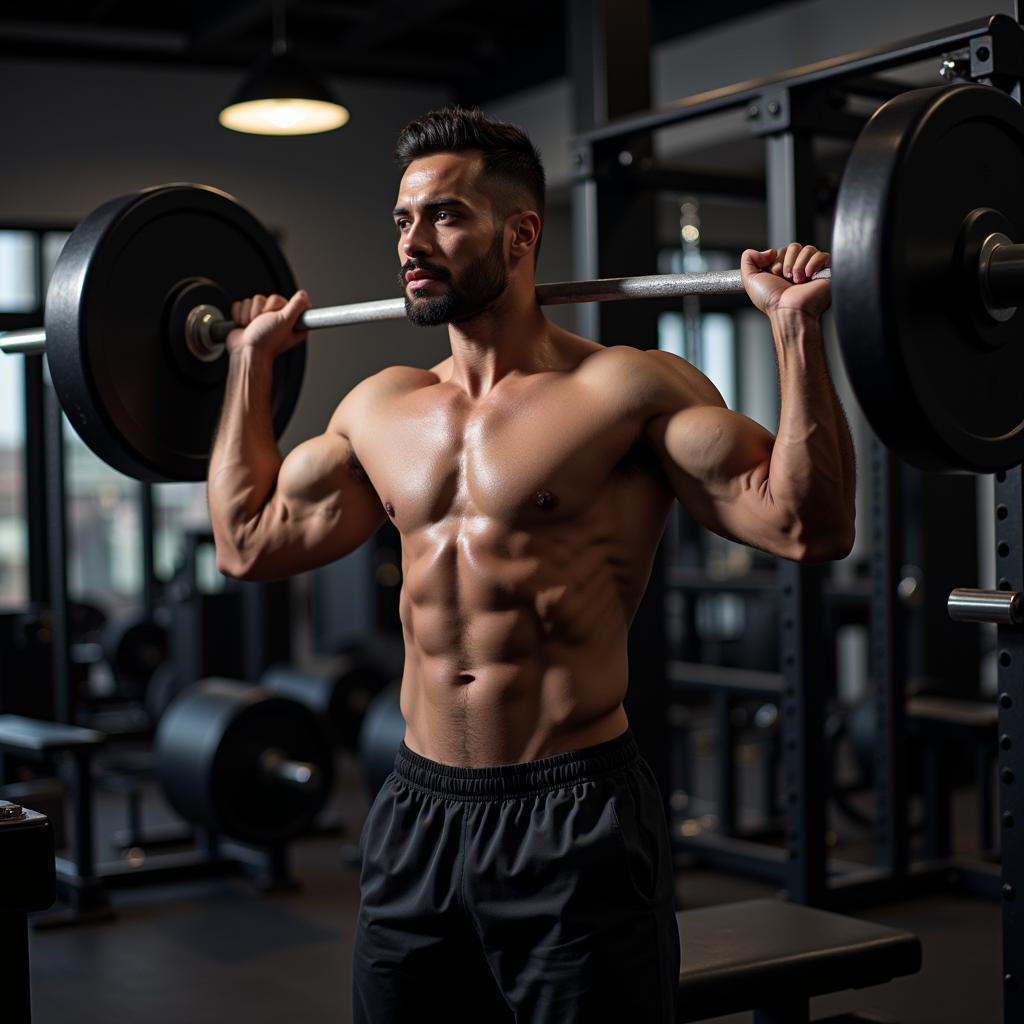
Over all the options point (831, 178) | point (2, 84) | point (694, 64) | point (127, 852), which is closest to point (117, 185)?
point (2, 84)

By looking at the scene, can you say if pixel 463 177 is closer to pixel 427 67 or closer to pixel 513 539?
pixel 513 539

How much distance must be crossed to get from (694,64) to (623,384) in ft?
16.3

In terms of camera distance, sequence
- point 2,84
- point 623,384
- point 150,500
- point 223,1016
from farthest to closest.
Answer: point 2,84, point 150,500, point 223,1016, point 623,384

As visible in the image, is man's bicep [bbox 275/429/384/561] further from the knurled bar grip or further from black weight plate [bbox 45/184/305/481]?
black weight plate [bbox 45/184/305/481]

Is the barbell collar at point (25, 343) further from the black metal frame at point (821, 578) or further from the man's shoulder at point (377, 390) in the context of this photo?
the black metal frame at point (821, 578)

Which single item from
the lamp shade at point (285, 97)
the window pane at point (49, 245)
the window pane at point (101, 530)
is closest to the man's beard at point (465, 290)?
the lamp shade at point (285, 97)

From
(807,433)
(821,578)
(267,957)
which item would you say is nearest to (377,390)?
(807,433)

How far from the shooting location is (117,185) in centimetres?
689

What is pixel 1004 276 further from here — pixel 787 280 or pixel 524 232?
pixel 524 232

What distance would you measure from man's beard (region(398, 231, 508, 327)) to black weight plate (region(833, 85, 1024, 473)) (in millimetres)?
448

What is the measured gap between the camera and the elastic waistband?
1645 millimetres

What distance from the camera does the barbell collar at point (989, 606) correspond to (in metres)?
2.11

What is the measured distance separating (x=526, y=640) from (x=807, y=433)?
400 millimetres

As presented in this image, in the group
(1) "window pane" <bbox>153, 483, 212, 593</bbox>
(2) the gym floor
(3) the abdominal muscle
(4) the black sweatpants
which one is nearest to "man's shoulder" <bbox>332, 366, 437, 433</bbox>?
(3) the abdominal muscle
